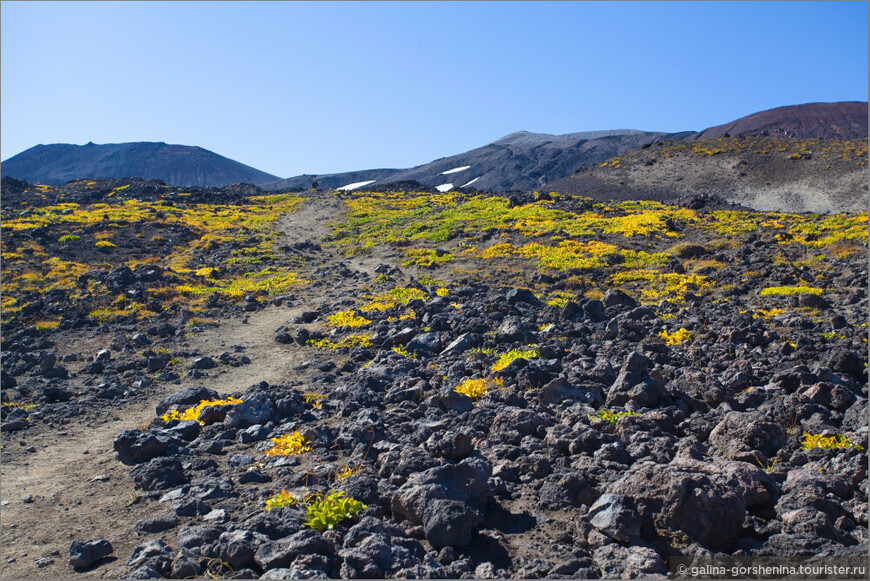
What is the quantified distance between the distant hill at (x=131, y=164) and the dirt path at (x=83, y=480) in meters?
109

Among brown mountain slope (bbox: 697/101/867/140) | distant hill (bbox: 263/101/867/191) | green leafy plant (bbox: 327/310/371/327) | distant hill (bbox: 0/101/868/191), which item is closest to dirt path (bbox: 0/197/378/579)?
green leafy plant (bbox: 327/310/371/327)

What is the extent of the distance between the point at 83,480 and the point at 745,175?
175 ft

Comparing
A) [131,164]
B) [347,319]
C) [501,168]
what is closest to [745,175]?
[501,168]

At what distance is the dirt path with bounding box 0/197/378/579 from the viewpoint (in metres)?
5.85

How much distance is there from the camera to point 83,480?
7949 millimetres

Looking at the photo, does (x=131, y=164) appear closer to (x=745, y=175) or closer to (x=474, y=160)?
(x=474, y=160)

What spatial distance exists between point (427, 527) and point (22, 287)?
22818mm

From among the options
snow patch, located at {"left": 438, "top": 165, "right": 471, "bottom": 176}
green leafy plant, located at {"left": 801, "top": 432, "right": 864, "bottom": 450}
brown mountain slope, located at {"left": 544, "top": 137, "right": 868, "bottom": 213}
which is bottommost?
green leafy plant, located at {"left": 801, "top": 432, "right": 864, "bottom": 450}

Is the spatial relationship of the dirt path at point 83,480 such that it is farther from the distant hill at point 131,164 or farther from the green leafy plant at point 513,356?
the distant hill at point 131,164

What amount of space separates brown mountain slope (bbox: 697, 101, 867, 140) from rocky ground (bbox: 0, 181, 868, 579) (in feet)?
251

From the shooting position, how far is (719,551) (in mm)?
4695

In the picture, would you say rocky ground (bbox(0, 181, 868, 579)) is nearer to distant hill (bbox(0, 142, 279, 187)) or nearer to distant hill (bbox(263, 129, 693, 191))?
distant hill (bbox(263, 129, 693, 191))

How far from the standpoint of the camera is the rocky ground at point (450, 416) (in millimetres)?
4945

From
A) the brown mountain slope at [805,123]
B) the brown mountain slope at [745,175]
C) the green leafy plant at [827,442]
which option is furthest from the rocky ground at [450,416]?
the brown mountain slope at [805,123]
